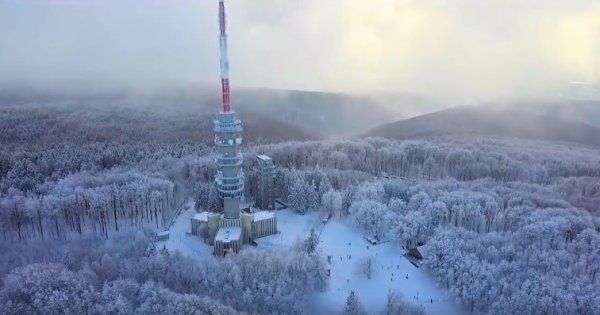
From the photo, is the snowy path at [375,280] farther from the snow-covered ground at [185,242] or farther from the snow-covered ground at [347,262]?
the snow-covered ground at [185,242]

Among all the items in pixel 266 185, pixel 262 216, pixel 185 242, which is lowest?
pixel 185 242

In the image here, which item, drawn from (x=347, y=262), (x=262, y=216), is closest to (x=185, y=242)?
(x=262, y=216)

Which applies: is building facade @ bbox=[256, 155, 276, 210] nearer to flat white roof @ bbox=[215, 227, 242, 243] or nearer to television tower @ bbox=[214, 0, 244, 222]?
television tower @ bbox=[214, 0, 244, 222]

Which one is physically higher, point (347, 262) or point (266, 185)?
point (266, 185)

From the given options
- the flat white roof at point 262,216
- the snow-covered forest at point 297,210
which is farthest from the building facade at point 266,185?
the flat white roof at point 262,216

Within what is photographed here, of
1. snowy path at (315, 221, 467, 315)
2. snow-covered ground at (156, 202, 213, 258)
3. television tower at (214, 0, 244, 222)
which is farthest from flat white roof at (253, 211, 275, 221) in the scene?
snowy path at (315, 221, 467, 315)

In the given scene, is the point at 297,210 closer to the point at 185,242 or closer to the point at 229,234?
the point at 229,234
